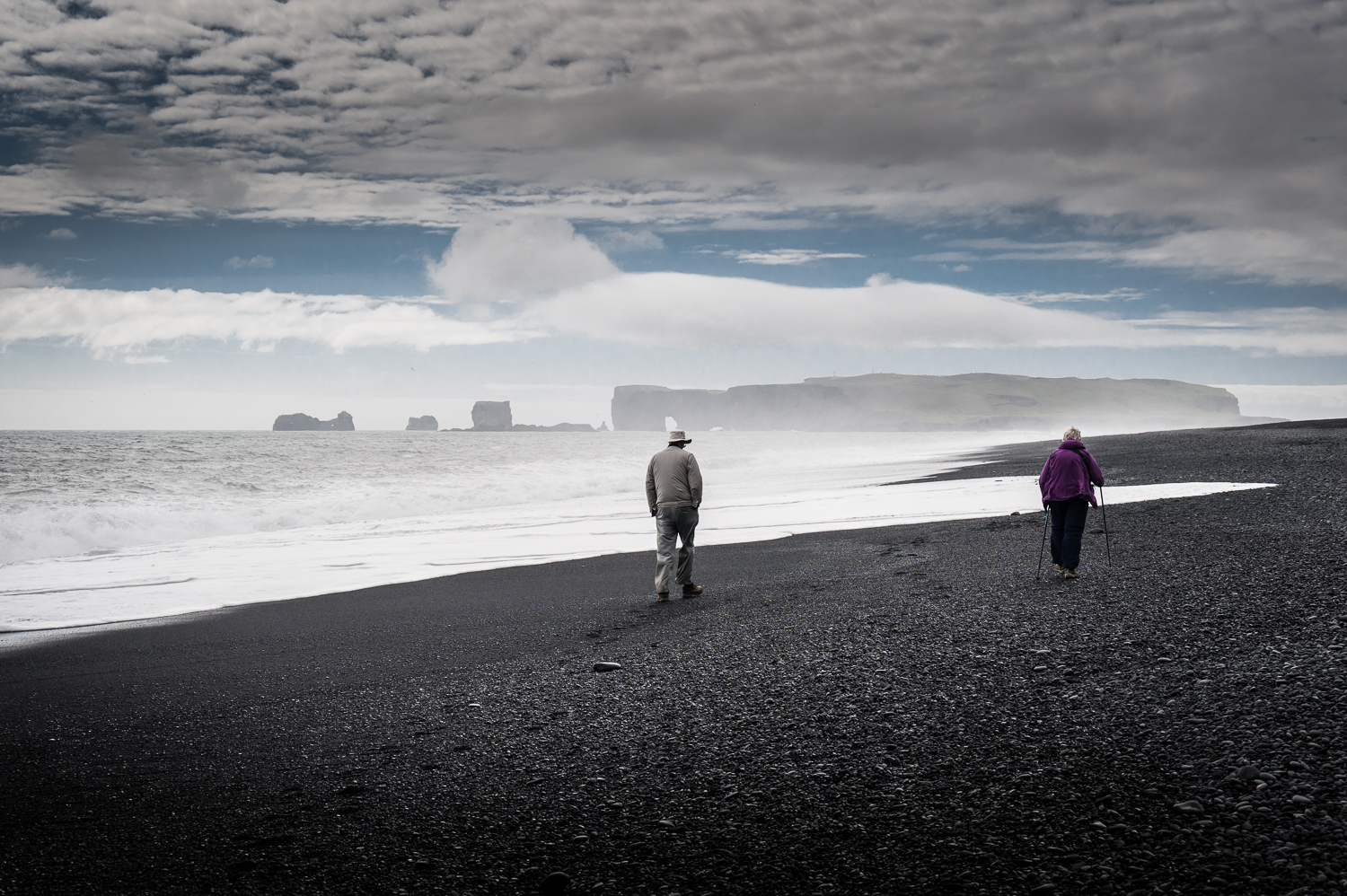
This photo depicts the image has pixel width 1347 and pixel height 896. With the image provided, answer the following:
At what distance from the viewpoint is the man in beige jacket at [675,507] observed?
33.8 feet

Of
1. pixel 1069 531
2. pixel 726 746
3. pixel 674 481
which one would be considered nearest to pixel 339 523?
pixel 674 481

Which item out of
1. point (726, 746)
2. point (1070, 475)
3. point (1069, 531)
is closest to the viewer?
point (726, 746)

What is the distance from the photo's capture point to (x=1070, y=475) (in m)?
9.66

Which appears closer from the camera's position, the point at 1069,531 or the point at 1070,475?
the point at 1069,531

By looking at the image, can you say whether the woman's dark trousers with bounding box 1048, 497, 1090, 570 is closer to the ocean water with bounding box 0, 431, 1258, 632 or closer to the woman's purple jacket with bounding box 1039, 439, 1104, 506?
the woman's purple jacket with bounding box 1039, 439, 1104, 506

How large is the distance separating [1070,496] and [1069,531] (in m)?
0.40

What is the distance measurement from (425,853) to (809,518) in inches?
612

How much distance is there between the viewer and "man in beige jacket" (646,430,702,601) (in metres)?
10.3

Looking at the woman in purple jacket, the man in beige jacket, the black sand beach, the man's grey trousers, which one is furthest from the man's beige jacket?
the woman in purple jacket

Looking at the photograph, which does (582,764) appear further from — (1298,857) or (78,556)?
(78,556)

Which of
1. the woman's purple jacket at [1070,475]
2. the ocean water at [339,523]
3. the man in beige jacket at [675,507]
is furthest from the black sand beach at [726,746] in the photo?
the ocean water at [339,523]

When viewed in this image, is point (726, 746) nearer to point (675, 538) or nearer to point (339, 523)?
point (675, 538)

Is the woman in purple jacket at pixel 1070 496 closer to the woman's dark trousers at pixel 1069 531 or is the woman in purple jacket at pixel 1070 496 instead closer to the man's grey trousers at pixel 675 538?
the woman's dark trousers at pixel 1069 531

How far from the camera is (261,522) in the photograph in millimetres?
22781
